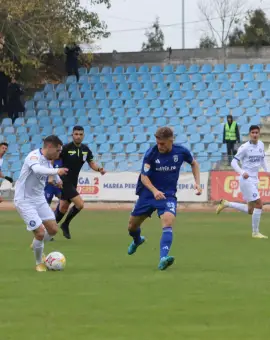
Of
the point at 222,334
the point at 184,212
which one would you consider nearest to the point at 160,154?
the point at 222,334

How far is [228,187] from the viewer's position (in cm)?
2684

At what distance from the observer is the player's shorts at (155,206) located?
11469mm

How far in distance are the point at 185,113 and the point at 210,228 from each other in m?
14.7

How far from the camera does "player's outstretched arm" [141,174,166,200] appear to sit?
11.1 meters

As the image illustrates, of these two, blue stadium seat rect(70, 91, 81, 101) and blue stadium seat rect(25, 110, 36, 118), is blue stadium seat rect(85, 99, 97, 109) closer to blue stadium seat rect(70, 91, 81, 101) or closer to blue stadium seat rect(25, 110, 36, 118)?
blue stadium seat rect(70, 91, 81, 101)

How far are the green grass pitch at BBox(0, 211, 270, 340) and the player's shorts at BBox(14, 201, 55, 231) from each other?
63 cm

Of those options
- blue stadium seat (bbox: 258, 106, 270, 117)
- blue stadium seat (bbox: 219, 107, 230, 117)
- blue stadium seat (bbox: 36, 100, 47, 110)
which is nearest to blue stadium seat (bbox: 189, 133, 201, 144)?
blue stadium seat (bbox: 219, 107, 230, 117)

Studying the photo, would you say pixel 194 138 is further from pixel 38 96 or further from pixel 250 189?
pixel 250 189

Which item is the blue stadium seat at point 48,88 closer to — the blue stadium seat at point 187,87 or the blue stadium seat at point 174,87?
the blue stadium seat at point 174,87

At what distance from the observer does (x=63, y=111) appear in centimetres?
3656

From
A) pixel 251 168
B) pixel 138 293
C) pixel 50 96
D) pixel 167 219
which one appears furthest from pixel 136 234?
pixel 50 96

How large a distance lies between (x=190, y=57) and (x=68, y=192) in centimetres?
2232

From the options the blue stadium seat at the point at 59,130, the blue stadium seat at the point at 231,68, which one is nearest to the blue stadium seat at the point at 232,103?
the blue stadium seat at the point at 231,68

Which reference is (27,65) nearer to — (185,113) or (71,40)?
(71,40)
